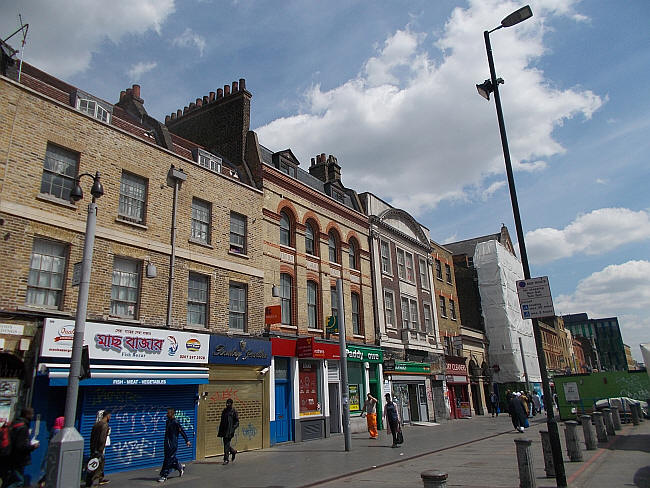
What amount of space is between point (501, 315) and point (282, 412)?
104 ft

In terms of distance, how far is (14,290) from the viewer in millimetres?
11883

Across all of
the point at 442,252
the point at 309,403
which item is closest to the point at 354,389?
the point at 309,403

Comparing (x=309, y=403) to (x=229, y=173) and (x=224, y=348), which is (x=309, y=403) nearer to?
(x=224, y=348)

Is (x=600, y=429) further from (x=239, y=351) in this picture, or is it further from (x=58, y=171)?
(x=58, y=171)

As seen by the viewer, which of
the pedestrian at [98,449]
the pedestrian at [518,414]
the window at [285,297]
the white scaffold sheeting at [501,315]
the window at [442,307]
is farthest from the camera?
the white scaffold sheeting at [501,315]

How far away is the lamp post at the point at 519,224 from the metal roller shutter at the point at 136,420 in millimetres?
10668

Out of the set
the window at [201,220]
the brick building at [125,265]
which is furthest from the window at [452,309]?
the window at [201,220]

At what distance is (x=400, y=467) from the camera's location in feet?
41.5

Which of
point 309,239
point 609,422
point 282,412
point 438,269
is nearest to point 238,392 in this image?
point 282,412

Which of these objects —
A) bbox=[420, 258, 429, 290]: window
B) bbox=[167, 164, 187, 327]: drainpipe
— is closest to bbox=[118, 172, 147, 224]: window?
bbox=[167, 164, 187, 327]: drainpipe

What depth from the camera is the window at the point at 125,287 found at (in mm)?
14438

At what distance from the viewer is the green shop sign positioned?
23.1 m

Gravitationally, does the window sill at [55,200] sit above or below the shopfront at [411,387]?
above

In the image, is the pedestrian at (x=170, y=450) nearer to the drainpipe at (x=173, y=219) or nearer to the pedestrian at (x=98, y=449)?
the pedestrian at (x=98, y=449)
